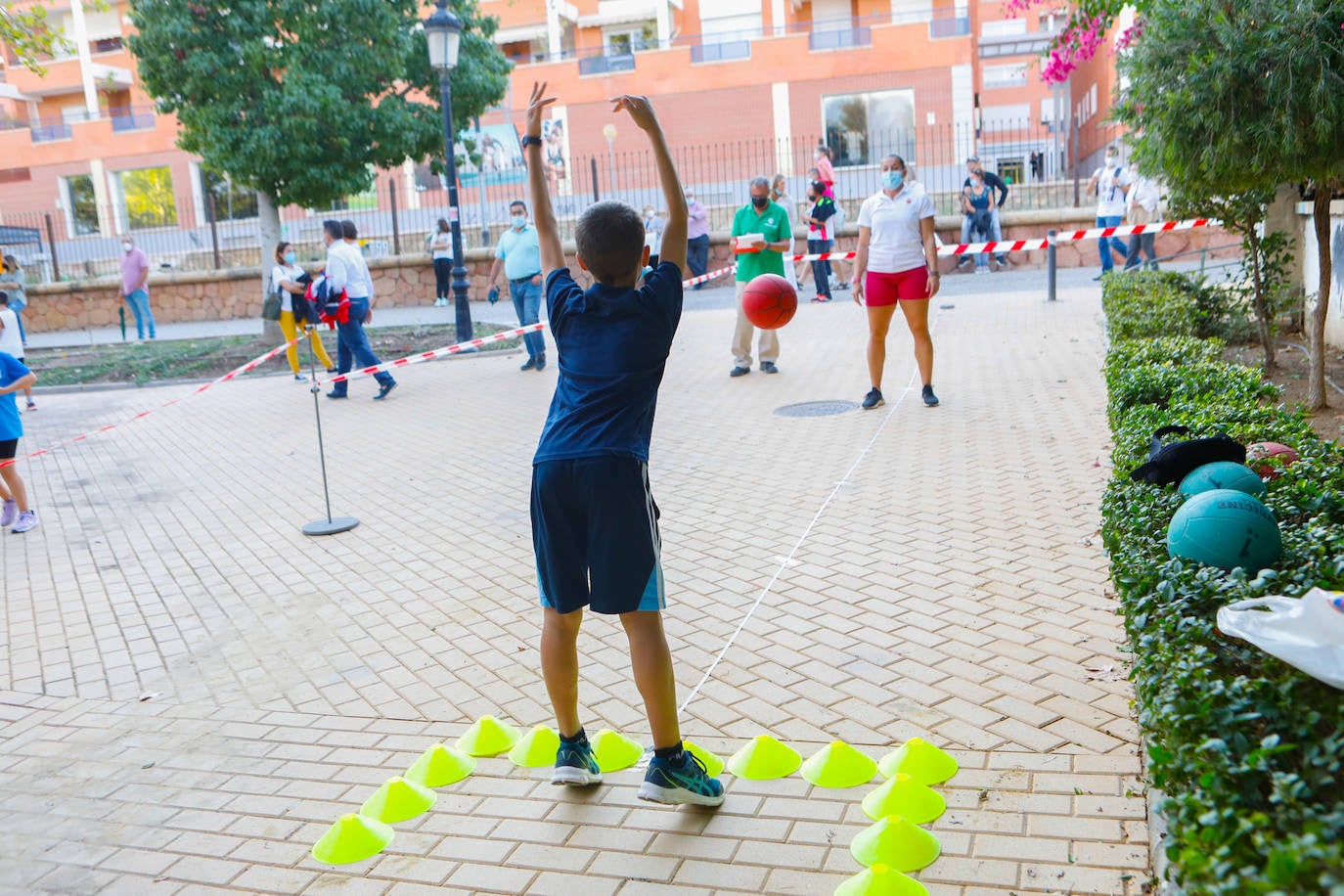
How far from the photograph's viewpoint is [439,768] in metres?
3.84

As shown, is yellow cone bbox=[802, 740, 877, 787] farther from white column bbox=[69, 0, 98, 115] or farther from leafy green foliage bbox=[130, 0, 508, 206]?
white column bbox=[69, 0, 98, 115]

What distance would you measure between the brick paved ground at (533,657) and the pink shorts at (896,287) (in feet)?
3.16

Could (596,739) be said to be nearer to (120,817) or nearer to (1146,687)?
(120,817)

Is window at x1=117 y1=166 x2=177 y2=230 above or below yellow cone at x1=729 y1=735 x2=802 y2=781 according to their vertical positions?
above

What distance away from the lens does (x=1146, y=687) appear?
2.88m

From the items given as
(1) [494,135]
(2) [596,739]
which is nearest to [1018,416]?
(2) [596,739]

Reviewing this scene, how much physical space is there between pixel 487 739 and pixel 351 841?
72cm

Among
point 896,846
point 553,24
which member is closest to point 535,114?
point 896,846

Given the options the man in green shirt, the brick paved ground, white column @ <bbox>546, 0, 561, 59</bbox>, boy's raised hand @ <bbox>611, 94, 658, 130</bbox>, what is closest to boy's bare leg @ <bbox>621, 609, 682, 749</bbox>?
the brick paved ground

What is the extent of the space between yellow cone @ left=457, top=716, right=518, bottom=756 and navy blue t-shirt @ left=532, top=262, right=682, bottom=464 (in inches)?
48.5

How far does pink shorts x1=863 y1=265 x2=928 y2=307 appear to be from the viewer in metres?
8.83

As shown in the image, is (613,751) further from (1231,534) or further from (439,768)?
(1231,534)

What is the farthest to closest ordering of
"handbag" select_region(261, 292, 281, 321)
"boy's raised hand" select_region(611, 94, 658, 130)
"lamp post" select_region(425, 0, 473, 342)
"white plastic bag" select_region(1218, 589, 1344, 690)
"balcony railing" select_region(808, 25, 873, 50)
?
"balcony railing" select_region(808, 25, 873, 50)
"lamp post" select_region(425, 0, 473, 342)
"handbag" select_region(261, 292, 281, 321)
"boy's raised hand" select_region(611, 94, 658, 130)
"white plastic bag" select_region(1218, 589, 1344, 690)

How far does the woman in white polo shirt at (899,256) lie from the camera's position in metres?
8.77
